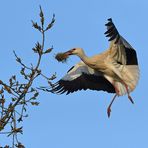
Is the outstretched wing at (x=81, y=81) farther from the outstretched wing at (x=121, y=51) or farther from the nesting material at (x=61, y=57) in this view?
the nesting material at (x=61, y=57)

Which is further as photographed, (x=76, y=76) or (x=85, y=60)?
(x=76, y=76)

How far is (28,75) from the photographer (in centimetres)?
593

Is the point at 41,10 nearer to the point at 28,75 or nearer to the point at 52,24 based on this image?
the point at 52,24

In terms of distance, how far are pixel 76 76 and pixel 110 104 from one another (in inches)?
59.1

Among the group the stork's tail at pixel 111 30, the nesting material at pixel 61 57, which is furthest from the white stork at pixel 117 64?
the nesting material at pixel 61 57

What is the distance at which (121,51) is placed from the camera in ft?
35.1

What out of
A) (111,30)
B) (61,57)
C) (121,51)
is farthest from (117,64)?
(61,57)

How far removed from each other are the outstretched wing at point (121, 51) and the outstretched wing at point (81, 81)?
90cm

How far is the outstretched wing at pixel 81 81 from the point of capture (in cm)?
1172

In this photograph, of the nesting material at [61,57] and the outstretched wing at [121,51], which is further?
the outstretched wing at [121,51]

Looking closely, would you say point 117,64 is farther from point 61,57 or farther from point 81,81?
point 61,57

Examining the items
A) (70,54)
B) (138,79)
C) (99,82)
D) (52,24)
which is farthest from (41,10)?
(99,82)

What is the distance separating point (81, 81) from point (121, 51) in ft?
5.52

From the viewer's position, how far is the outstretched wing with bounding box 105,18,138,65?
401 inches
